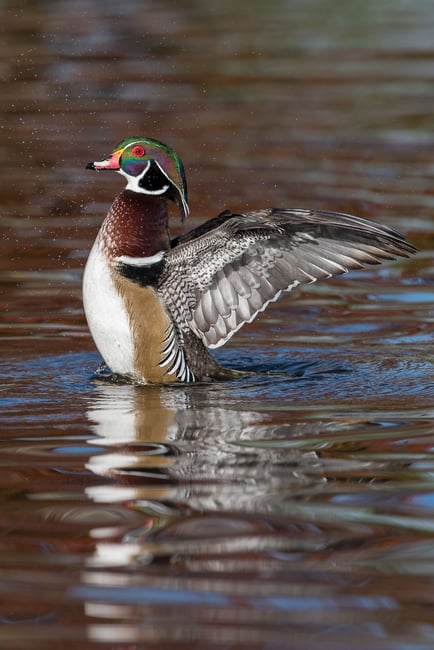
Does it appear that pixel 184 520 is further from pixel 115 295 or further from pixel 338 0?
pixel 338 0

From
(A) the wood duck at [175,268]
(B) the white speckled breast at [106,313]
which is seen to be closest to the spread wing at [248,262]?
(A) the wood duck at [175,268]

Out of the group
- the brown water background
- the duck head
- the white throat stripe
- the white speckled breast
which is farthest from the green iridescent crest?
the brown water background

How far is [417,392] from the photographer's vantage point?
681 centimetres

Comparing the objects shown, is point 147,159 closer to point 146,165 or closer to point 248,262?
point 146,165

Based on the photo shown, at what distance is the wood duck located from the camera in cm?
703

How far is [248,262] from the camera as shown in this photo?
7137 mm

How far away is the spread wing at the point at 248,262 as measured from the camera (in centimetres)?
696

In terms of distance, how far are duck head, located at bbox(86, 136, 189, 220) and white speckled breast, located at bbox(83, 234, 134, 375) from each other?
1.22 feet

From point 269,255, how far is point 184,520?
259 centimetres

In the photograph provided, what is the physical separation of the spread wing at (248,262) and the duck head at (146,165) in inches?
11.2

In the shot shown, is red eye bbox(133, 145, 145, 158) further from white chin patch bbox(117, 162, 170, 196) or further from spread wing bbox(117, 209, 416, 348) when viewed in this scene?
spread wing bbox(117, 209, 416, 348)

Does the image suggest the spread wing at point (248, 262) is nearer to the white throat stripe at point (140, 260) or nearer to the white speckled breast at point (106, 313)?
the white throat stripe at point (140, 260)

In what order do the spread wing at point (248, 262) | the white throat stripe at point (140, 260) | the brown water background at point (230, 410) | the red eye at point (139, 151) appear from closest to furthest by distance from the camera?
the brown water background at point (230, 410) → the spread wing at point (248, 262) → the white throat stripe at point (140, 260) → the red eye at point (139, 151)

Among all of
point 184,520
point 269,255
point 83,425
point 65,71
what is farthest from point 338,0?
point 184,520
